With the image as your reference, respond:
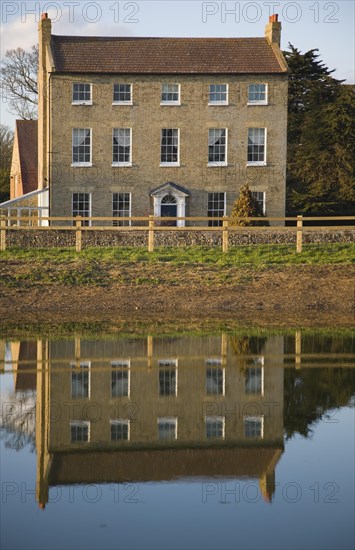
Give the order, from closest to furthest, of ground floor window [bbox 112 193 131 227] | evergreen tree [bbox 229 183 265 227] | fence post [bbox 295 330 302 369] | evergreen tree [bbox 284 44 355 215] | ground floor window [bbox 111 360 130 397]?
ground floor window [bbox 111 360 130 397]
fence post [bbox 295 330 302 369]
evergreen tree [bbox 229 183 265 227]
ground floor window [bbox 112 193 131 227]
evergreen tree [bbox 284 44 355 215]

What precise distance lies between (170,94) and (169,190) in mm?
4260

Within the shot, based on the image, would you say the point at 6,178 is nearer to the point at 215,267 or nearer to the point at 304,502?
the point at 215,267

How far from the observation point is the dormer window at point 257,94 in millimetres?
42750

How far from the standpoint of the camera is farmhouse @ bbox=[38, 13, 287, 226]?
42.4 m

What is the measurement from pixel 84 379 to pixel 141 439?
14.4ft

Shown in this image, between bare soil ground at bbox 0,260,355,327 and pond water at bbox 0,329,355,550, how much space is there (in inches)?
276

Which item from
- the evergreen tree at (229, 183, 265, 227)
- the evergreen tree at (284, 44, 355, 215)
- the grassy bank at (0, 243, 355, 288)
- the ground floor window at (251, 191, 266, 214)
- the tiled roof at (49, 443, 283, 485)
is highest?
the evergreen tree at (284, 44, 355, 215)

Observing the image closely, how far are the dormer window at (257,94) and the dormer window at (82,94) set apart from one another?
7113 mm

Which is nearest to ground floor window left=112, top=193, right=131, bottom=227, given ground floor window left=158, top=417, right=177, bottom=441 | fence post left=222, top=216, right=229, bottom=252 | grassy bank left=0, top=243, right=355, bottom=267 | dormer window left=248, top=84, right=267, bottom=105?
dormer window left=248, top=84, right=267, bottom=105

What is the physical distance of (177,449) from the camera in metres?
12.3

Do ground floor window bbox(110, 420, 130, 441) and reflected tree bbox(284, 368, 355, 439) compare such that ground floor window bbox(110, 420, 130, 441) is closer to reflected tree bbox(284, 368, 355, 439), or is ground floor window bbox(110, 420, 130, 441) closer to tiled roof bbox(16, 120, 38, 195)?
reflected tree bbox(284, 368, 355, 439)

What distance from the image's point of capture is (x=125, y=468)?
11570mm

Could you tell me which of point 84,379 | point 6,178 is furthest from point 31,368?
point 6,178

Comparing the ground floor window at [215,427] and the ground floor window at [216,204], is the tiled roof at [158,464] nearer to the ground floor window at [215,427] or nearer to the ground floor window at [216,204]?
the ground floor window at [215,427]
